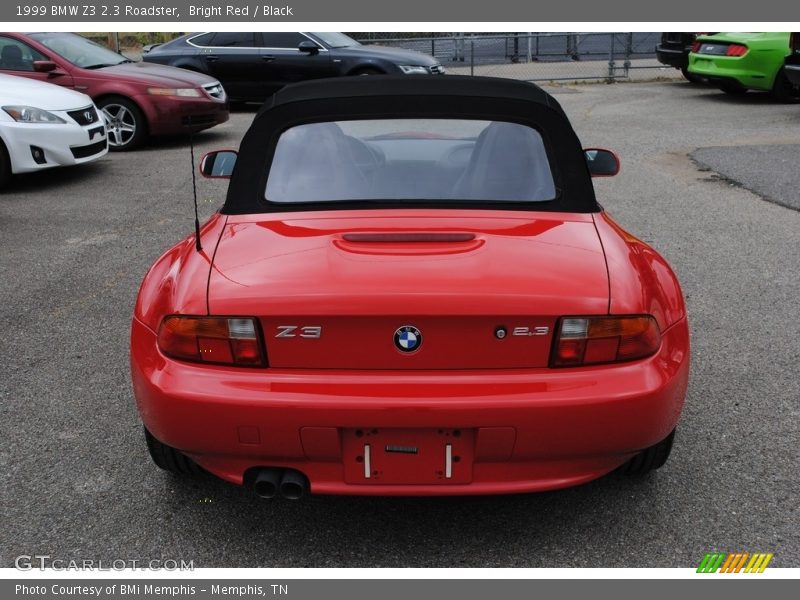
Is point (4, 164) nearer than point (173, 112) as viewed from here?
Yes

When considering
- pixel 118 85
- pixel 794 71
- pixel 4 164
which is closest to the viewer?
pixel 4 164

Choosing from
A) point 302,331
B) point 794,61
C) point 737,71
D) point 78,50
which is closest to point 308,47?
point 78,50

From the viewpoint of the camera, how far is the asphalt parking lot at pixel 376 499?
2924mm

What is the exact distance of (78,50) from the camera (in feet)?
39.3

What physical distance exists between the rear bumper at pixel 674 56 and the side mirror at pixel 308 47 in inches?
289

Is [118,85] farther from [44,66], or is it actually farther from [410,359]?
[410,359]

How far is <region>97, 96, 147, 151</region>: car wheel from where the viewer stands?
1148 cm

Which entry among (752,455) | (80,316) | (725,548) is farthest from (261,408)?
(80,316)

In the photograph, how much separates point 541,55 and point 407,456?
22.5 m

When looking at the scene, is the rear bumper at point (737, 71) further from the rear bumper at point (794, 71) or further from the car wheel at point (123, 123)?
the car wheel at point (123, 123)

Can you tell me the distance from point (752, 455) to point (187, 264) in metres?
2.26

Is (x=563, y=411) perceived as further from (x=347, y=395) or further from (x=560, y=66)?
(x=560, y=66)

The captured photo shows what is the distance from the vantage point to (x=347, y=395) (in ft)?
8.49

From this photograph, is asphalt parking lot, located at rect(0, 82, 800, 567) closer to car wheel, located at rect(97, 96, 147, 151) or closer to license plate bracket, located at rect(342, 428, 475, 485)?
license plate bracket, located at rect(342, 428, 475, 485)
